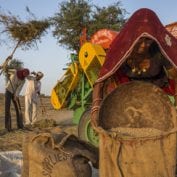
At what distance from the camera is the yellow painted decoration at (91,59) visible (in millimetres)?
7871

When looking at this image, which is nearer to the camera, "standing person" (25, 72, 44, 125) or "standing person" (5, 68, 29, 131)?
"standing person" (5, 68, 29, 131)

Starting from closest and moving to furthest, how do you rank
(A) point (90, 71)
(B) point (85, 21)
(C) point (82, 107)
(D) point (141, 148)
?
1. (D) point (141, 148)
2. (A) point (90, 71)
3. (C) point (82, 107)
4. (B) point (85, 21)

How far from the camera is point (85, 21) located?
81.5 ft

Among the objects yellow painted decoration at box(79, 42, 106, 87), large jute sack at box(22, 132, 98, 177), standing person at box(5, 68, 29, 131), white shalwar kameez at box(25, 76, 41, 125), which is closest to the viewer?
large jute sack at box(22, 132, 98, 177)

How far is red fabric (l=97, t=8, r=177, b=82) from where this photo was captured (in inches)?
191

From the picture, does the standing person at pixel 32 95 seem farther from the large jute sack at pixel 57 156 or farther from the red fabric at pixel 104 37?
the large jute sack at pixel 57 156

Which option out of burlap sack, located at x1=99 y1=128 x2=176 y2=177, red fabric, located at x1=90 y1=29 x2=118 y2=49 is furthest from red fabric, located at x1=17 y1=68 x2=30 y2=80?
burlap sack, located at x1=99 y1=128 x2=176 y2=177

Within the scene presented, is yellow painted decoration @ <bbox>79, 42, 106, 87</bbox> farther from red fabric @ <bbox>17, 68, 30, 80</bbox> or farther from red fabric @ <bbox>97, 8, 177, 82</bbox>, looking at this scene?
red fabric @ <bbox>17, 68, 30, 80</bbox>

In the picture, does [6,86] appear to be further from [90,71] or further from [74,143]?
[74,143]

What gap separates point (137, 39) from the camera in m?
4.84

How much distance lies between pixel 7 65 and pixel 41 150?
6312mm

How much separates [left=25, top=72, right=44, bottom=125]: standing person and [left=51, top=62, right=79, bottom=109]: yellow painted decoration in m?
3.79

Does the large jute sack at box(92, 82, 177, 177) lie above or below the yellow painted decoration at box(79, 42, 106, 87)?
below

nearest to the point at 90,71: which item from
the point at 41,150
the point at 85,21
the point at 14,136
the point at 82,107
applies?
the point at 82,107
